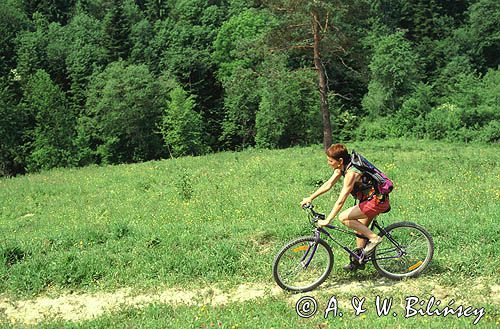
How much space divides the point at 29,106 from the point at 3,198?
33.8 meters

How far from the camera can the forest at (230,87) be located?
3941cm

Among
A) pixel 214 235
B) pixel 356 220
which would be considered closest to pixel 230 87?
pixel 214 235

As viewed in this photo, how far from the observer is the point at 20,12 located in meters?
77.3

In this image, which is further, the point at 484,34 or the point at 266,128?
the point at 484,34

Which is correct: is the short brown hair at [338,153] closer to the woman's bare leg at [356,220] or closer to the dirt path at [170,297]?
the woman's bare leg at [356,220]

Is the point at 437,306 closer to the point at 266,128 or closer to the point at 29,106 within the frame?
the point at 266,128

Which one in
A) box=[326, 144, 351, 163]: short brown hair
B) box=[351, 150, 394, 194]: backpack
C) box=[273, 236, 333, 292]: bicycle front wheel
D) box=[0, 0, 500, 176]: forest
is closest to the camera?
box=[351, 150, 394, 194]: backpack

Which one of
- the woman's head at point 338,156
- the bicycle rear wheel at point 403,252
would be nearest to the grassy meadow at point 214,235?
the bicycle rear wheel at point 403,252

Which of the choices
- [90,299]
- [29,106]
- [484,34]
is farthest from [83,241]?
[484,34]

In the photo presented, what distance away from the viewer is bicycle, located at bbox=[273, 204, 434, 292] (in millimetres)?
6984

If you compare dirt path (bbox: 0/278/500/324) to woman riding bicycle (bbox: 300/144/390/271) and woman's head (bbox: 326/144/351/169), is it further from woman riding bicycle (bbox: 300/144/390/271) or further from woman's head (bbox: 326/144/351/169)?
woman's head (bbox: 326/144/351/169)
